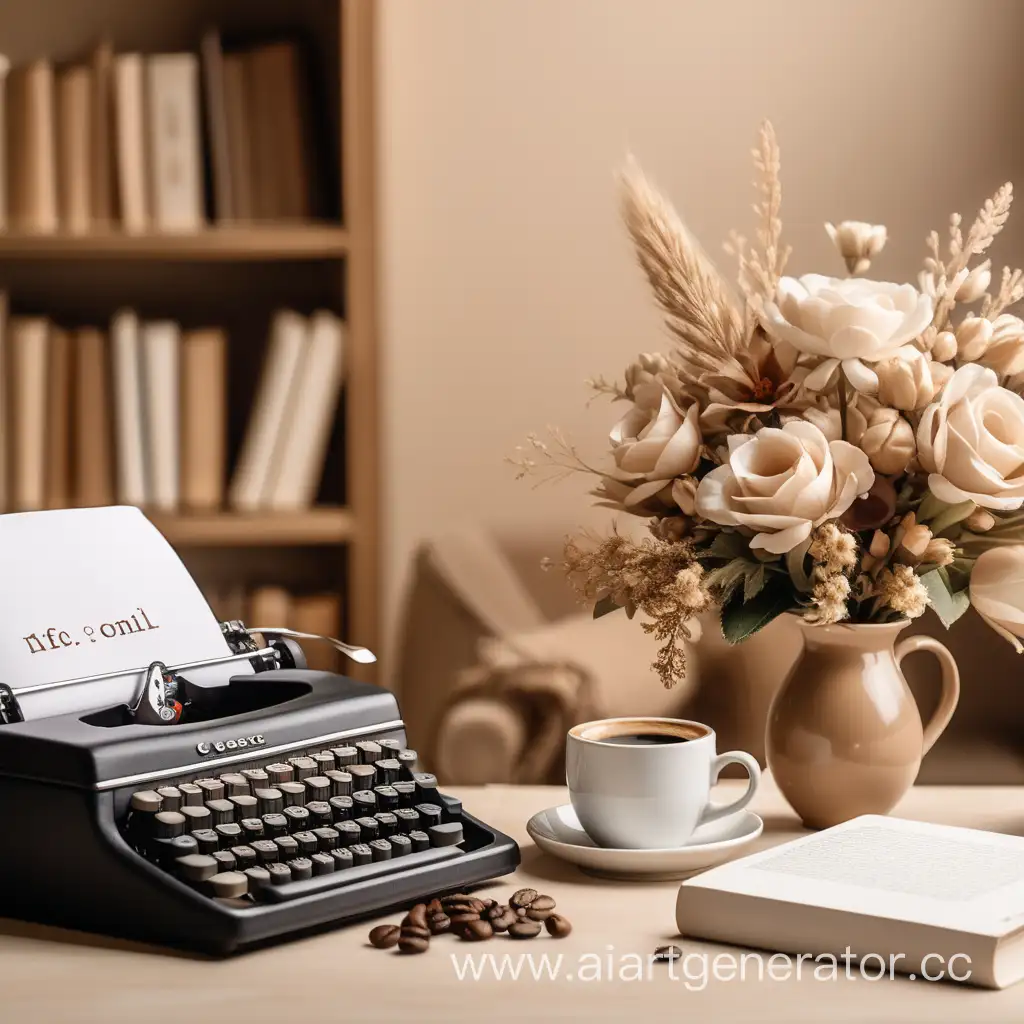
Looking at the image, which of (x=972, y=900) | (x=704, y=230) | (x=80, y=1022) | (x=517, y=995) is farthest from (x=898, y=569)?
(x=704, y=230)

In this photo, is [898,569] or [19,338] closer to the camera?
[898,569]

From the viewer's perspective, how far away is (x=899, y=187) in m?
2.42

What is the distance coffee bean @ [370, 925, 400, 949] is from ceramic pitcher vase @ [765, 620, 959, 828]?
39 centimetres

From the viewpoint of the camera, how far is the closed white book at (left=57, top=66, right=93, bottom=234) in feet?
6.94

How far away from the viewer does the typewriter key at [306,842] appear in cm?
90

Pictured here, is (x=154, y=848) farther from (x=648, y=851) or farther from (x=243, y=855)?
(x=648, y=851)

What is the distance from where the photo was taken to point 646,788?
988mm

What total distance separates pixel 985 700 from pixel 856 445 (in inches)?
51.0

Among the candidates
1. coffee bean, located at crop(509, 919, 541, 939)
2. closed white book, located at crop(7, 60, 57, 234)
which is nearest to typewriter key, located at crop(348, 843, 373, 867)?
coffee bean, located at crop(509, 919, 541, 939)

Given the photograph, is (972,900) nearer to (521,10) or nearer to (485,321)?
(485,321)

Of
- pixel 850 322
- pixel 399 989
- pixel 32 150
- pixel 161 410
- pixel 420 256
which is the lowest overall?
pixel 399 989

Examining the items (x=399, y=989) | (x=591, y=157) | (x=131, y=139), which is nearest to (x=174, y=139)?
(x=131, y=139)

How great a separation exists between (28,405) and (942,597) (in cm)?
149

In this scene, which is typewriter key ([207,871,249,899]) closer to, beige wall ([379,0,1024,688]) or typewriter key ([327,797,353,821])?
typewriter key ([327,797,353,821])
